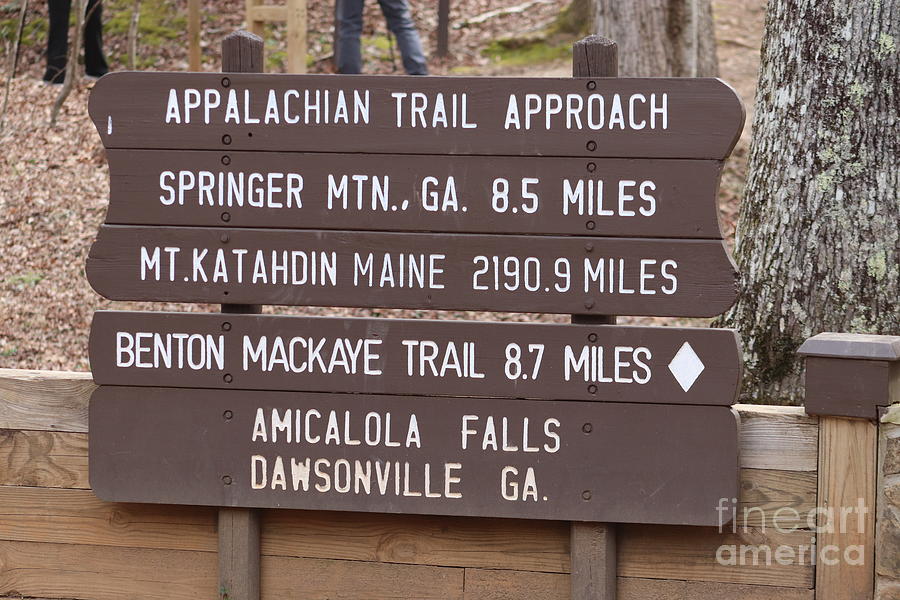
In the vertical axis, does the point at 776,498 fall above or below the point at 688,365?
below

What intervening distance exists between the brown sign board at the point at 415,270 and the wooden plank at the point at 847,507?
535mm

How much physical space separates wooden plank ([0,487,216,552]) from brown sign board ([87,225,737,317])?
2.40ft

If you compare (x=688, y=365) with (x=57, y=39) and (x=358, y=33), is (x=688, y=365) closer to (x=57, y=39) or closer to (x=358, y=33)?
(x=358, y=33)

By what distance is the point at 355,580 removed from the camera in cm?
338

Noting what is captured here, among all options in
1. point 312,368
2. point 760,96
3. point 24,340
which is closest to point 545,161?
point 312,368

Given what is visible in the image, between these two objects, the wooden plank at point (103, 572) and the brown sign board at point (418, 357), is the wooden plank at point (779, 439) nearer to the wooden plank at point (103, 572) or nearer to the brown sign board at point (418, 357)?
the brown sign board at point (418, 357)

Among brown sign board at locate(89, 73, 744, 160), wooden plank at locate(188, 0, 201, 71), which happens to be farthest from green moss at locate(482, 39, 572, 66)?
brown sign board at locate(89, 73, 744, 160)

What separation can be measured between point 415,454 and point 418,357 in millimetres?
306

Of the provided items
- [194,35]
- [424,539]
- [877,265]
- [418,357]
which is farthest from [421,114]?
[194,35]

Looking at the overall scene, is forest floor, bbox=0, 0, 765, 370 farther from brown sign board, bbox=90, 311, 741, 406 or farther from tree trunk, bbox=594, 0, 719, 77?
brown sign board, bbox=90, 311, 741, 406

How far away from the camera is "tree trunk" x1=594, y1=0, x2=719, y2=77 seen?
826 cm

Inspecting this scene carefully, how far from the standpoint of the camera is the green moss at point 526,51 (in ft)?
38.8

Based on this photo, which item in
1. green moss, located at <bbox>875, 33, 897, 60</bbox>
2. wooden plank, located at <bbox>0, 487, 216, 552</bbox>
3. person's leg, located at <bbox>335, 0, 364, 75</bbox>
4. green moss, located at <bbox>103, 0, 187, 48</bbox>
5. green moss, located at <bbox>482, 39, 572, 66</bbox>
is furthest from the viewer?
green moss, located at <bbox>103, 0, 187, 48</bbox>

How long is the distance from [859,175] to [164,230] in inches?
100
